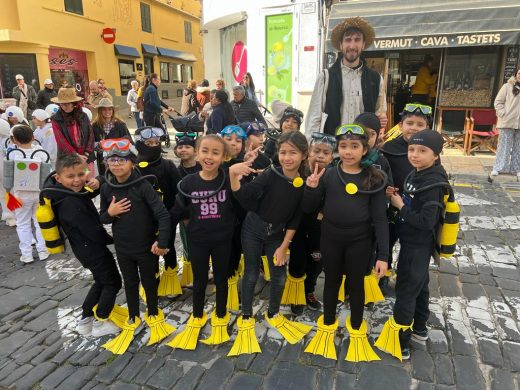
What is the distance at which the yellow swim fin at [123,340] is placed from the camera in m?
3.17

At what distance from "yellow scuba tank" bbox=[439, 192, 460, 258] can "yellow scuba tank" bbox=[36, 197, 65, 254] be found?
3046 millimetres

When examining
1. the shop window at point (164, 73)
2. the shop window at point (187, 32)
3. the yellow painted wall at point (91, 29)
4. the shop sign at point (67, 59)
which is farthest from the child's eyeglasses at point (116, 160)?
the shop window at point (187, 32)

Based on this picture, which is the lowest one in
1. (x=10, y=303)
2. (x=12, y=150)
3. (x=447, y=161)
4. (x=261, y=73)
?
(x=10, y=303)

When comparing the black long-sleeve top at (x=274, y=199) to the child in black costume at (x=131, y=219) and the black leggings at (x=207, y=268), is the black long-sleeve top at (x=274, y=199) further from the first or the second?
the child in black costume at (x=131, y=219)

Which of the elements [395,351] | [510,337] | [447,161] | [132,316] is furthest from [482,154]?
[132,316]

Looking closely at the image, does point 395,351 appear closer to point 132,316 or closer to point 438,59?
point 132,316

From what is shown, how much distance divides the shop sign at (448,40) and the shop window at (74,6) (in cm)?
1706

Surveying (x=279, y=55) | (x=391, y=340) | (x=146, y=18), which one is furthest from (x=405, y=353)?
(x=146, y=18)

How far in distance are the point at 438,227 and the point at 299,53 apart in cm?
919

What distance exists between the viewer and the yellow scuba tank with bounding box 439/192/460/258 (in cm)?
274

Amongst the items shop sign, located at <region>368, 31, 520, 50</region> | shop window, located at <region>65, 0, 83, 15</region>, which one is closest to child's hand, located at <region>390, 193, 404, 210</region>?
shop sign, located at <region>368, 31, 520, 50</region>

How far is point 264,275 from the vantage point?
13.9 ft

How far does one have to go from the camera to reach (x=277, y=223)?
311 centimetres

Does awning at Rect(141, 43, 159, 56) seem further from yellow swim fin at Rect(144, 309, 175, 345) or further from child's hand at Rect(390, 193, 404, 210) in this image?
child's hand at Rect(390, 193, 404, 210)
